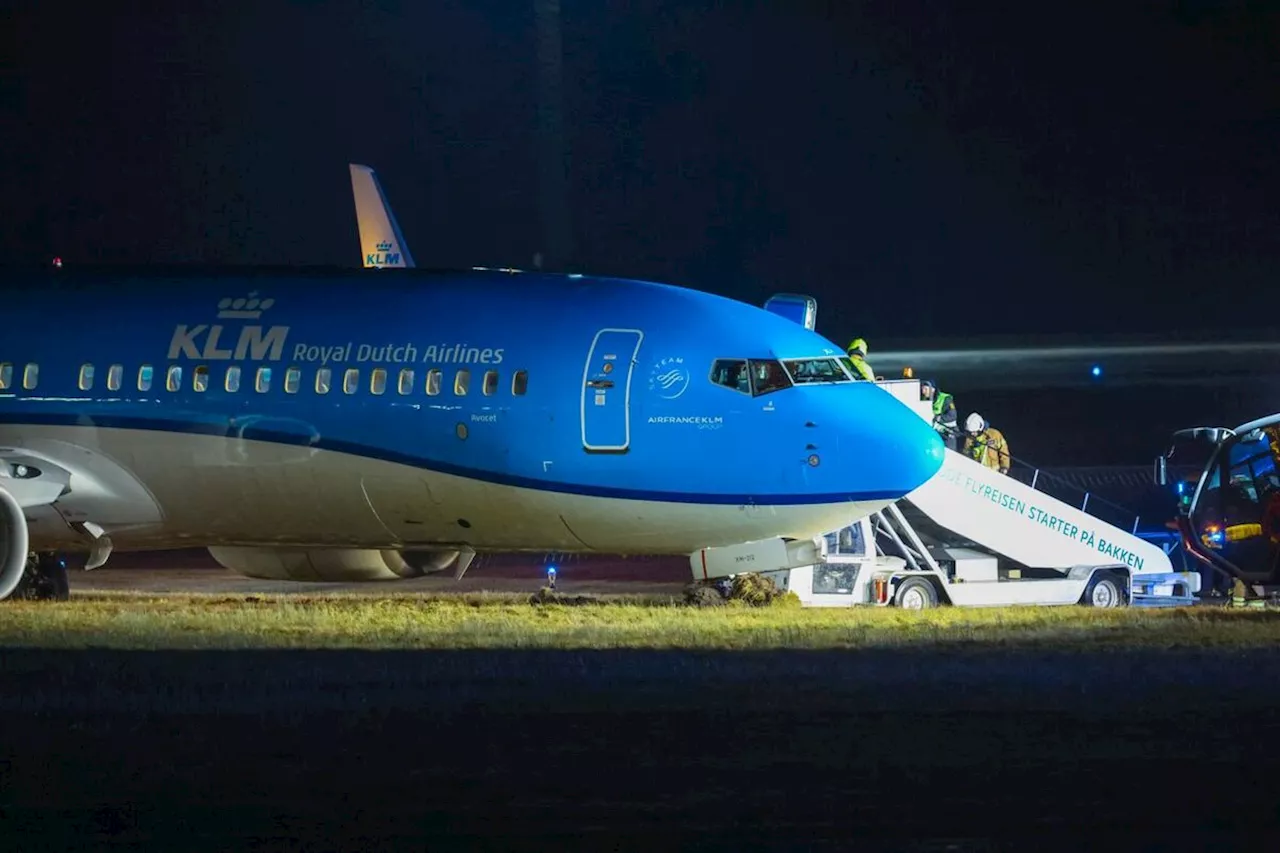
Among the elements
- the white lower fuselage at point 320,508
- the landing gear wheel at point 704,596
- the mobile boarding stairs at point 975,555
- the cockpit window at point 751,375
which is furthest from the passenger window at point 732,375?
the landing gear wheel at point 704,596

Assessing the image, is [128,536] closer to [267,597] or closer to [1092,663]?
[267,597]

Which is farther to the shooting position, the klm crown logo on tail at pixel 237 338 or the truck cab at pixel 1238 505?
the truck cab at pixel 1238 505

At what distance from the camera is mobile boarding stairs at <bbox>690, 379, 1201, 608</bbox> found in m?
26.2

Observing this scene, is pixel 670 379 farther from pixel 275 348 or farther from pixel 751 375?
pixel 275 348

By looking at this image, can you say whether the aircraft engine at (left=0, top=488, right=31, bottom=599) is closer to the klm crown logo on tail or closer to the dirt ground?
the klm crown logo on tail

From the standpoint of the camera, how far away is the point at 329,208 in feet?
240

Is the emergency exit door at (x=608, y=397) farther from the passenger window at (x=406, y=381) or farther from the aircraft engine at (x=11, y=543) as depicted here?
the aircraft engine at (x=11, y=543)

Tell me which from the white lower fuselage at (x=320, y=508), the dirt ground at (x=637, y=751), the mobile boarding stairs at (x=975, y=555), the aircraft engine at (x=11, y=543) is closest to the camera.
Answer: the dirt ground at (x=637, y=751)

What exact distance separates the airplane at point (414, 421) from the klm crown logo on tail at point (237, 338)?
1.1 inches

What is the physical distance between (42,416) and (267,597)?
5.92m

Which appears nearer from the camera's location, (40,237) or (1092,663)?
(1092,663)

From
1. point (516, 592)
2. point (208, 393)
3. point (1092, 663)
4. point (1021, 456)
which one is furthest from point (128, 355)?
point (1021, 456)

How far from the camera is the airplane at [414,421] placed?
22156 mm

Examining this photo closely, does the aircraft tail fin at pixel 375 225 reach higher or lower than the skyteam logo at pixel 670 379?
higher
